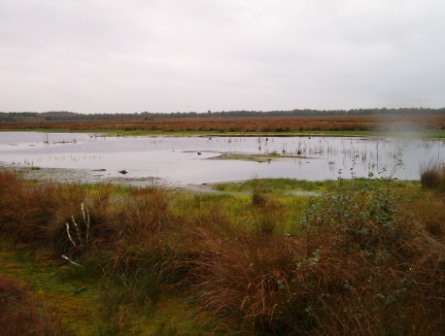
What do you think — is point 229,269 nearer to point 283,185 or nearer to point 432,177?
point 283,185

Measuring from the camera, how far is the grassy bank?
392cm

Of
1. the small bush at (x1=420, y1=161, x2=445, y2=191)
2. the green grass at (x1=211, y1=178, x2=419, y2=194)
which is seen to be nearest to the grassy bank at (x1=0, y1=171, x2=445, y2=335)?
the green grass at (x1=211, y1=178, x2=419, y2=194)

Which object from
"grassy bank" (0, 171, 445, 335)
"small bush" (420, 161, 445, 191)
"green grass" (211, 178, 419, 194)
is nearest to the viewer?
"grassy bank" (0, 171, 445, 335)

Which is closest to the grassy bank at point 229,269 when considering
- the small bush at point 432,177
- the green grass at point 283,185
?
the green grass at point 283,185

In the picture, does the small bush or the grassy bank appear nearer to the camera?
the grassy bank

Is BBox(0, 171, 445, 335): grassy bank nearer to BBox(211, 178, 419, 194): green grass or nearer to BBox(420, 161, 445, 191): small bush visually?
BBox(211, 178, 419, 194): green grass

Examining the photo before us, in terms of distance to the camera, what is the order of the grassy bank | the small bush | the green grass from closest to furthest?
1. the grassy bank
2. the small bush
3. the green grass

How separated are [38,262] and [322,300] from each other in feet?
15.2

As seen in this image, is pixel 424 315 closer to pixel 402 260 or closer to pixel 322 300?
pixel 322 300

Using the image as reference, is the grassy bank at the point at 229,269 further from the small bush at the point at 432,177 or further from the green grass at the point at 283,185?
the small bush at the point at 432,177

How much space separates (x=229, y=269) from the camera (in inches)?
179

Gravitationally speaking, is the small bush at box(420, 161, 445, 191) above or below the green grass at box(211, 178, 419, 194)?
above

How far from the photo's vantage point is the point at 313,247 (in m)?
4.68

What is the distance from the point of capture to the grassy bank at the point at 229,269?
3.92m
